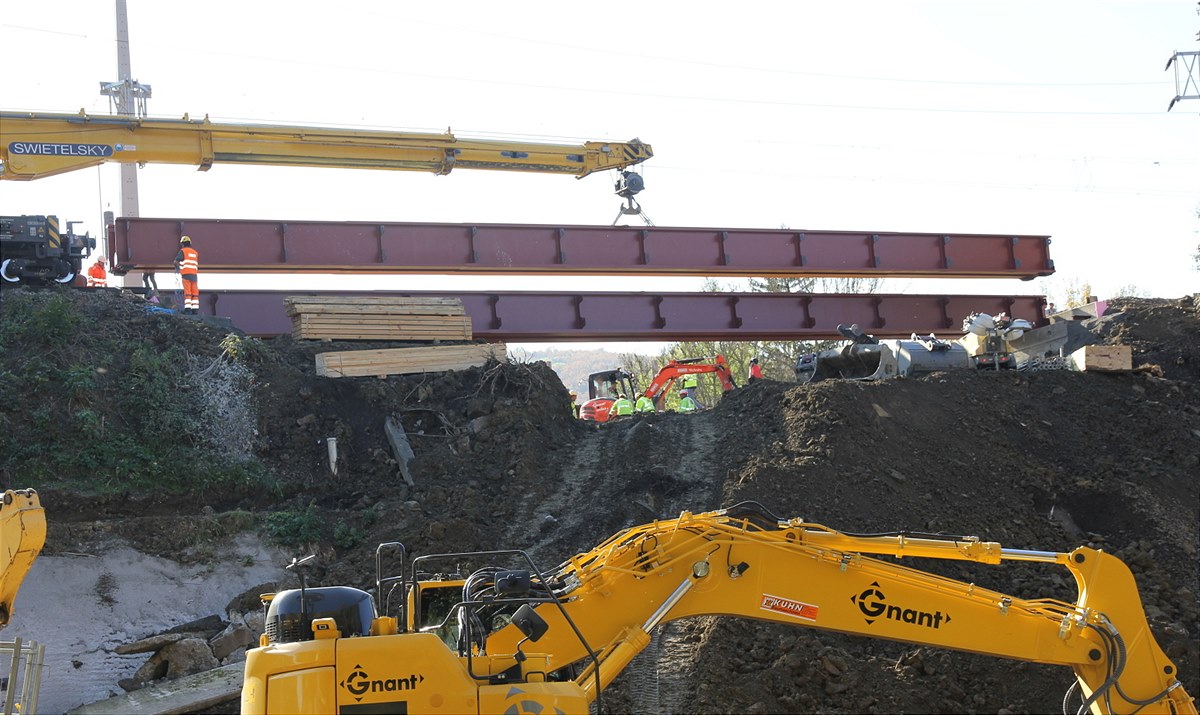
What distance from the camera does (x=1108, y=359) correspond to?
19.8m

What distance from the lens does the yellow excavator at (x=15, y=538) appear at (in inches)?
329

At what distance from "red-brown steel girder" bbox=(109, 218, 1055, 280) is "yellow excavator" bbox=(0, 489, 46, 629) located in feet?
46.1

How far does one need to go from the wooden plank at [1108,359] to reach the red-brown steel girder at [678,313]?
5661mm

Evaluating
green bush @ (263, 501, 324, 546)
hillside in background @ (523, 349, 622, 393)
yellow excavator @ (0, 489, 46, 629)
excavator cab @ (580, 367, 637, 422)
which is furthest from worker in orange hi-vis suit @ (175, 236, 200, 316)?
hillside in background @ (523, 349, 622, 393)

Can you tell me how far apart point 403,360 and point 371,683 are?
43.1 ft

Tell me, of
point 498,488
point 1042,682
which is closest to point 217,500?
point 498,488

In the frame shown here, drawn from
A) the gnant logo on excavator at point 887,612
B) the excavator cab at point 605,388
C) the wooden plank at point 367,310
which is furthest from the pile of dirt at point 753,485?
the excavator cab at point 605,388

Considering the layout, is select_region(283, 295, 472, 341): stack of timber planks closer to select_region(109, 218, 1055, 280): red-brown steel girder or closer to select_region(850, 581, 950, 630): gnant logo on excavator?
select_region(109, 218, 1055, 280): red-brown steel girder

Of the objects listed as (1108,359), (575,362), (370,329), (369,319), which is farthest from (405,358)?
(575,362)

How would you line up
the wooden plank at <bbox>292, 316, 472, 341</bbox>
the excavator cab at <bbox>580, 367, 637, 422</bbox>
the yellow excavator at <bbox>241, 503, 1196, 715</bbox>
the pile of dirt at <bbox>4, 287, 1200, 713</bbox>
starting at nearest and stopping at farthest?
the yellow excavator at <bbox>241, 503, 1196, 715</bbox> < the pile of dirt at <bbox>4, 287, 1200, 713</bbox> < the wooden plank at <bbox>292, 316, 472, 341</bbox> < the excavator cab at <bbox>580, 367, 637, 422</bbox>

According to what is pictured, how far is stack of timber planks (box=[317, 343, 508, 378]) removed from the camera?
1888cm

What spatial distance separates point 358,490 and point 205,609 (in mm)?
3221

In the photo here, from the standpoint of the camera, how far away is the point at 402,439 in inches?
694

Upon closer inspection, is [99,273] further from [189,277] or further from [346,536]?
[346,536]
